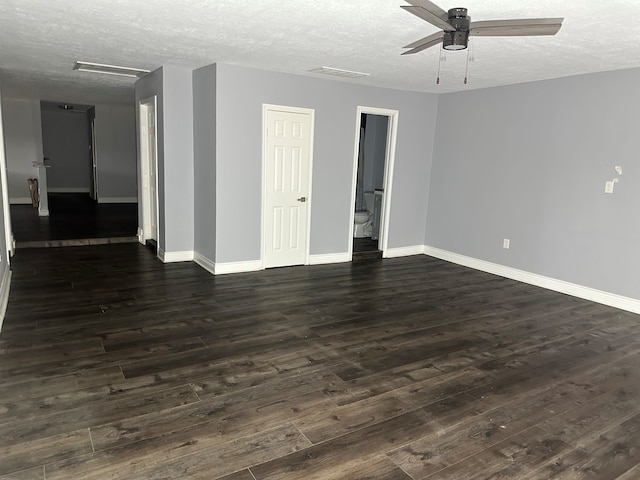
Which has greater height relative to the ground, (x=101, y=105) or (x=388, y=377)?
(x=101, y=105)

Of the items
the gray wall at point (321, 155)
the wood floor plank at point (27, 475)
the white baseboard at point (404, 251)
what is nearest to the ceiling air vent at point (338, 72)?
the gray wall at point (321, 155)

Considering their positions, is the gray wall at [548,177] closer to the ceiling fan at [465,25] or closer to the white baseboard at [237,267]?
the ceiling fan at [465,25]

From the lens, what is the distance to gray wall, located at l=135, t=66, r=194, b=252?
5.37m

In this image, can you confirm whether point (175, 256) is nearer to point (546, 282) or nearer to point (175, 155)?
point (175, 155)

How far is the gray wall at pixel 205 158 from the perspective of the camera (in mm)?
5082

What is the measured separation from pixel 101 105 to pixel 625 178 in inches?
413

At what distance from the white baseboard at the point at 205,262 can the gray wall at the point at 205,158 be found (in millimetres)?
48

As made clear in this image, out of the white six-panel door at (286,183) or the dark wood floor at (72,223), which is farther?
the dark wood floor at (72,223)

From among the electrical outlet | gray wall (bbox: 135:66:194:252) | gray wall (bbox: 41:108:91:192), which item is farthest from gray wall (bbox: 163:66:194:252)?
gray wall (bbox: 41:108:91:192)

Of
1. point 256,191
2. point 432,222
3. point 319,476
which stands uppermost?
point 256,191

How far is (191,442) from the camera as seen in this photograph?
2229mm

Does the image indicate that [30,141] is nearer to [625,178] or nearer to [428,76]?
[428,76]

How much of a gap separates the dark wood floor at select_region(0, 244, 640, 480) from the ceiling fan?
221 cm

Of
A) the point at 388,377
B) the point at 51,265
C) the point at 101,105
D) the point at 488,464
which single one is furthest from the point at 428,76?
the point at 101,105
